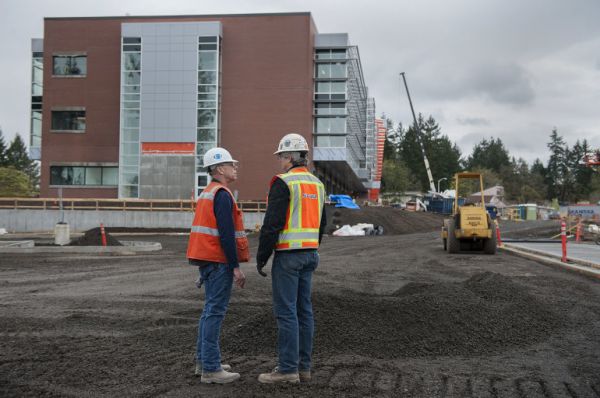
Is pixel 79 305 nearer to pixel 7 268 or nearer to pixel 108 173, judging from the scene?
pixel 7 268

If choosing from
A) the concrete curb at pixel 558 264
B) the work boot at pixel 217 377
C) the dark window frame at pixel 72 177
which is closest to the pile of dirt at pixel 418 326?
the work boot at pixel 217 377

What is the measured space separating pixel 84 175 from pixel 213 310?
44.5 meters

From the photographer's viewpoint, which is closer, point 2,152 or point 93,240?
point 93,240

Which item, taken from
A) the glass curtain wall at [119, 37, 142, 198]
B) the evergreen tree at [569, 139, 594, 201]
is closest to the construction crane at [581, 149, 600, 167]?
the glass curtain wall at [119, 37, 142, 198]

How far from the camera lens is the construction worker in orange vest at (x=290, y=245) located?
5027 mm

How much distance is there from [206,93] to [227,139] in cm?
395

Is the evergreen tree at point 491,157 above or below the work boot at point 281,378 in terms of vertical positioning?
above

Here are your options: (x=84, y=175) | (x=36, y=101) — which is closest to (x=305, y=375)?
(x=84, y=175)

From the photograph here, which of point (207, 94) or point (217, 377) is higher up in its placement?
point (207, 94)

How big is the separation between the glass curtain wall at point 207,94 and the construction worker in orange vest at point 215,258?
131 feet

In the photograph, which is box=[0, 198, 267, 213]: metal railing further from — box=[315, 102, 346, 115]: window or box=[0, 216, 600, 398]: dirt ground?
box=[0, 216, 600, 398]: dirt ground

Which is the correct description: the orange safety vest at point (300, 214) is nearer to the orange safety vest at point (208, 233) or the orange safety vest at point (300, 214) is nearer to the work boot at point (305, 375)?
the orange safety vest at point (208, 233)

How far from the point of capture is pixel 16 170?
78.6 metres

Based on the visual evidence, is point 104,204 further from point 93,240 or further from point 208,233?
point 208,233
